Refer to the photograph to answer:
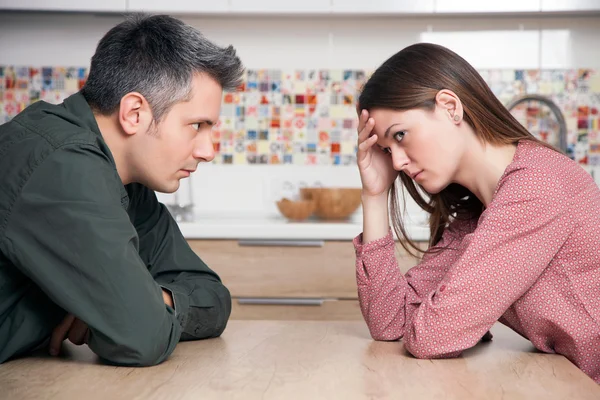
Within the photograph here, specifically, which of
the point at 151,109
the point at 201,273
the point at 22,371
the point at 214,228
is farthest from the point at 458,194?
the point at 214,228

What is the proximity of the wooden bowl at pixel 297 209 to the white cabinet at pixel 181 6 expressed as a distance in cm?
95

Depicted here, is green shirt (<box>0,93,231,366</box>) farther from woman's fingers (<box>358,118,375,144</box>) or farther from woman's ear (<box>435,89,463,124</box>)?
woman's ear (<box>435,89,463,124</box>)

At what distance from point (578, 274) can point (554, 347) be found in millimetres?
152

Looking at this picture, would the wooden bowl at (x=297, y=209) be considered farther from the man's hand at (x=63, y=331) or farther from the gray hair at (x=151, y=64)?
the man's hand at (x=63, y=331)

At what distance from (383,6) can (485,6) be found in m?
0.47

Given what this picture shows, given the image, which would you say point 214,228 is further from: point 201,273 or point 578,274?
point 578,274

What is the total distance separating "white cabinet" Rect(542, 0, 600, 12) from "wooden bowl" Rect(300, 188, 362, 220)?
1.20 m

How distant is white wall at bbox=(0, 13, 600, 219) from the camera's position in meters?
3.70

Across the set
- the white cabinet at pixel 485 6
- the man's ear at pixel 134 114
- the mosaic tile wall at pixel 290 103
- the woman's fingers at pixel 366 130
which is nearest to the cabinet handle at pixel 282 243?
the mosaic tile wall at pixel 290 103

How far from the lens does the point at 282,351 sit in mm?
1305

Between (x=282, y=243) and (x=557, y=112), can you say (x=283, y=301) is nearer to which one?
(x=282, y=243)

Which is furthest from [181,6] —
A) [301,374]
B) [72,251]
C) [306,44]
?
[301,374]

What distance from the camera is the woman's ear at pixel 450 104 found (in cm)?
156

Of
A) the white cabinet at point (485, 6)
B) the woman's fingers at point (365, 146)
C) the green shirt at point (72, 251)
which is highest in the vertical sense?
the white cabinet at point (485, 6)
